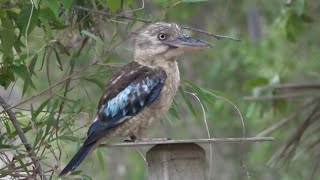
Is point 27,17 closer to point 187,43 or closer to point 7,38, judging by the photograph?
point 7,38

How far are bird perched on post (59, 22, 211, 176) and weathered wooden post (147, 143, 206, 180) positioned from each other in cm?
16

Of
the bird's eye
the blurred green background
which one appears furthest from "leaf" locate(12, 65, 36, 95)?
the bird's eye

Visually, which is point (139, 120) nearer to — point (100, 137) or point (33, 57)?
point (100, 137)

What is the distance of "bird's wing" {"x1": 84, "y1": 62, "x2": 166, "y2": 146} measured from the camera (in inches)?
169

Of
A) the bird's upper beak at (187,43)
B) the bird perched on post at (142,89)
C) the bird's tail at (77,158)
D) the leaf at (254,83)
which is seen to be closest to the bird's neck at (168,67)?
the bird perched on post at (142,89)

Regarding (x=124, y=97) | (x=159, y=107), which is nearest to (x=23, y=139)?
(x=124, y=97)

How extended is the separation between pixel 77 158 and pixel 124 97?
13.8 inches

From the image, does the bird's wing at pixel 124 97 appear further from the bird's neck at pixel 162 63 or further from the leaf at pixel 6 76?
the leaf at pixel 6 76

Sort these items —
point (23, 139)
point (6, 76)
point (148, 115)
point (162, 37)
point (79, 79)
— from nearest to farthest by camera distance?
point (148, 115), point (162, 37), point (23, 139), point (6, 76), point (79, 79)

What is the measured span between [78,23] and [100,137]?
0.79 m

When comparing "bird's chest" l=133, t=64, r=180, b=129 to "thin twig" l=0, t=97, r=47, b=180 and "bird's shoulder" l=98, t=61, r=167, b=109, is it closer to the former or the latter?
"bird's shoulder" l=98, t=61, r=167, b=109

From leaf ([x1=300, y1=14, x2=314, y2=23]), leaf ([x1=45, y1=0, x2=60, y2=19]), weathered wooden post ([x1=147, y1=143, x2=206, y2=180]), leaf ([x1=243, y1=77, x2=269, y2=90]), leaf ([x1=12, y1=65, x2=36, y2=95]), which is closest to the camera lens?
leaf ([x1=45, y1=0, x2=60, y2=19])

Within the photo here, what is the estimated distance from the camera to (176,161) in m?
4.26

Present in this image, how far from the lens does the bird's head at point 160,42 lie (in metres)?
4.42
